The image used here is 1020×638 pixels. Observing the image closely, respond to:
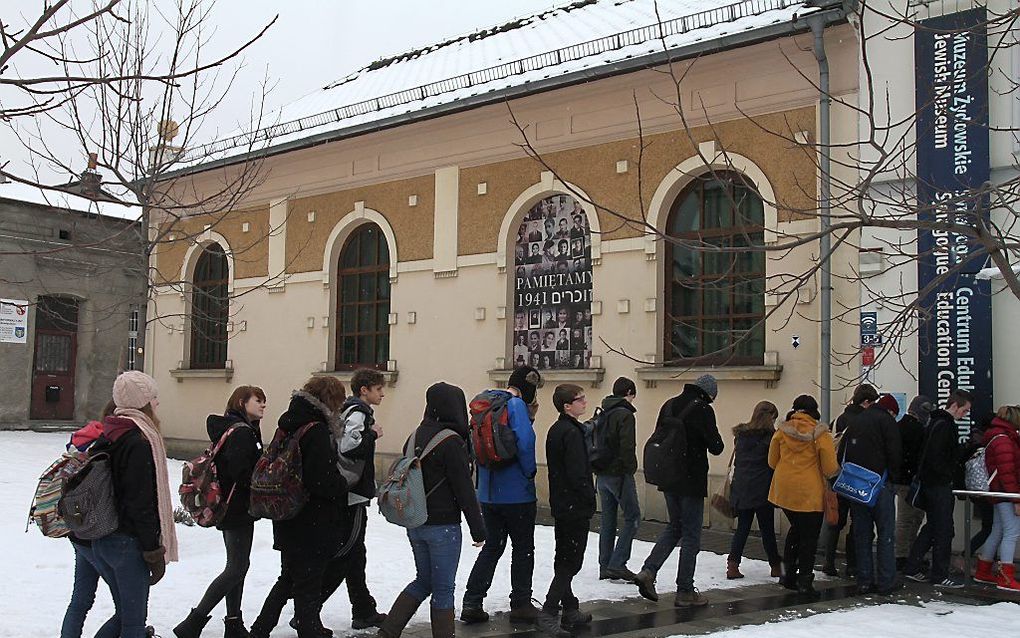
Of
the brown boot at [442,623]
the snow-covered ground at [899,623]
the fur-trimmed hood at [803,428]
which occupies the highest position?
the fur-trimmed hood at [803,428]

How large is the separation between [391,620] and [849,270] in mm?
7112

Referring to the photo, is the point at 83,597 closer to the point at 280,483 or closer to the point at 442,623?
the point at 280,483

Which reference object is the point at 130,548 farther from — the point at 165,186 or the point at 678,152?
the point at 165,186

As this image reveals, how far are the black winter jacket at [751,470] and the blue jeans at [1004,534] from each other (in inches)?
79.6

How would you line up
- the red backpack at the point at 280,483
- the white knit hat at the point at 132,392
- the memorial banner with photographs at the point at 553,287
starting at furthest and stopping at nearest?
the memorial banner with photographs at the point at 553,287 → the red backpack at the point at 280,483 → the white knit hat at the point at 132,392

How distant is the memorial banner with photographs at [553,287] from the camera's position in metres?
13.8

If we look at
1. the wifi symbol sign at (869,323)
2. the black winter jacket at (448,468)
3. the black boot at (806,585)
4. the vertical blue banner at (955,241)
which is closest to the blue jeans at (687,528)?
the black boot at (806,585)

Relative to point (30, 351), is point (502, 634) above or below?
below

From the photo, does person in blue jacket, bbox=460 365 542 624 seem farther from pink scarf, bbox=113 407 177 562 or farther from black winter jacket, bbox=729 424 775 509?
black winter jacket, bbox=729 424 775 509

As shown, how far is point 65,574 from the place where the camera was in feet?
26.4

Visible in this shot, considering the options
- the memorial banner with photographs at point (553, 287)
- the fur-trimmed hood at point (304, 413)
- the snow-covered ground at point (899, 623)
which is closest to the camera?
the fur-trimmed hood at point (304, 413)

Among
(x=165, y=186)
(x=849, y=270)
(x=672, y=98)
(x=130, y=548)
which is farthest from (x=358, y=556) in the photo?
(x=165, y=186)

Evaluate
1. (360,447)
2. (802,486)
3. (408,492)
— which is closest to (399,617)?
(408,492)

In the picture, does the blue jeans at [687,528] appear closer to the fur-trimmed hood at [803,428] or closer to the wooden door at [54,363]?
the fur-trimmed hood at [803,428]
